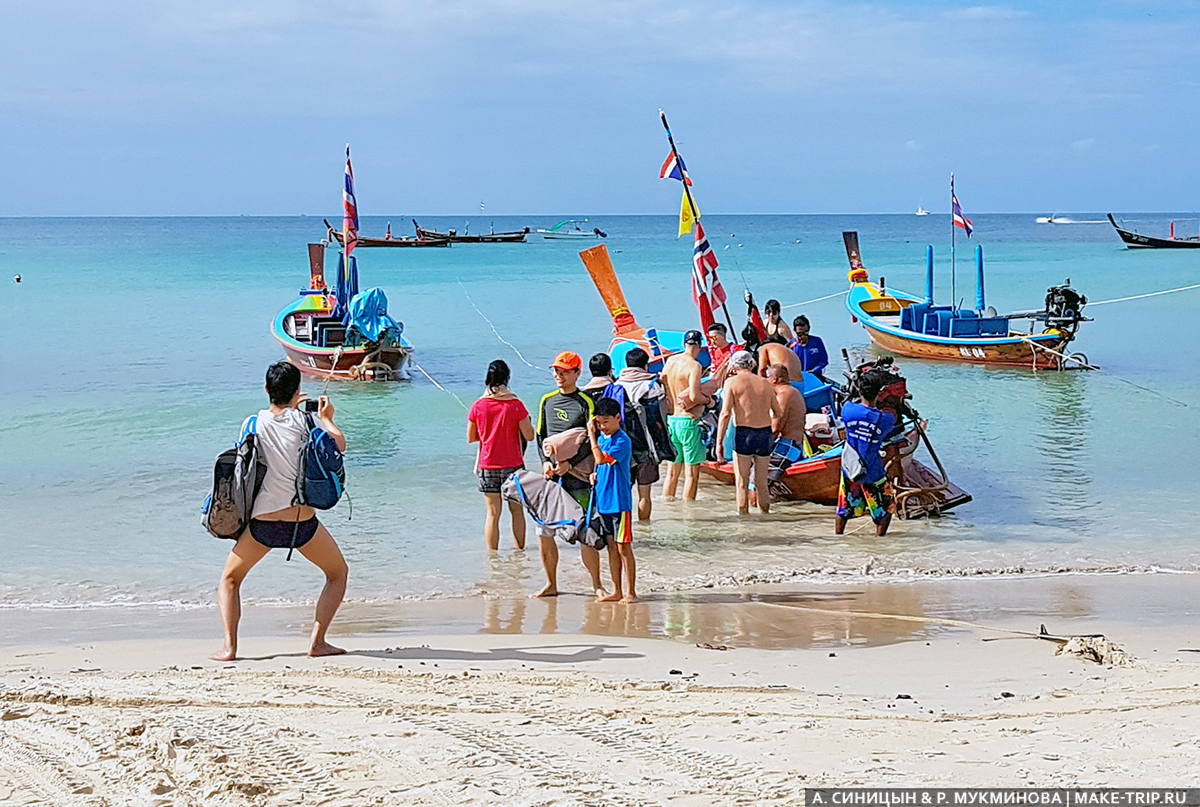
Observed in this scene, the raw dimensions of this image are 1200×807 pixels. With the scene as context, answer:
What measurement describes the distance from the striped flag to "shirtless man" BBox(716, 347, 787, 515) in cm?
273

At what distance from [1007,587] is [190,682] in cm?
546

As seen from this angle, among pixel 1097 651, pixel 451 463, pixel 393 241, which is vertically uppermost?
pixel 393 241

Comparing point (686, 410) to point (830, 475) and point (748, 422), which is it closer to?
point (748, 422)

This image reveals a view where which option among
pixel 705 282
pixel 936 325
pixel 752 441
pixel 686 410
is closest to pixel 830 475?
pixel 752 441

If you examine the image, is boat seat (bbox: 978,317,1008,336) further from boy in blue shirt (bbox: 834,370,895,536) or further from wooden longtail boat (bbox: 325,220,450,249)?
wooden longtail boat (bbox: 325,220,450,249)

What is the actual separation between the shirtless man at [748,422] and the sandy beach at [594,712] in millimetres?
2993

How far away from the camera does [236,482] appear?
5859mm

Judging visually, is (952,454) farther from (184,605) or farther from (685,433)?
(184,605)

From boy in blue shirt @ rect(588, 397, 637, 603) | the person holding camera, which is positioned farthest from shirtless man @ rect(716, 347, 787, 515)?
the person holding camera

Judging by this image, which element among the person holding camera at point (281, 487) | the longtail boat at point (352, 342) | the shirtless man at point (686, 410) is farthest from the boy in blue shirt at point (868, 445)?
the longtail boat at point (352, 342)

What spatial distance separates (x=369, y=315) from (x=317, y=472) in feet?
49.8

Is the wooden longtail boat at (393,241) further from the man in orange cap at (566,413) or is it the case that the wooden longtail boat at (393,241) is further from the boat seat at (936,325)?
the man in orange cap at (566,413)

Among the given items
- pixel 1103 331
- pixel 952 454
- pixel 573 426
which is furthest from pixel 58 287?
pixel 573 426

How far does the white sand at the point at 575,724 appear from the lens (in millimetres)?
4418
